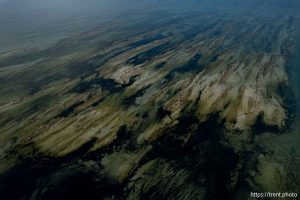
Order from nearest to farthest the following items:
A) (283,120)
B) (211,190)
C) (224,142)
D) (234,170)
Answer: (211,190), (234,170), (224,142), (283,120)

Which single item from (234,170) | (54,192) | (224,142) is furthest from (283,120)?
(54,192)

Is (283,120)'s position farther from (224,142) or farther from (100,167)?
(100,167)

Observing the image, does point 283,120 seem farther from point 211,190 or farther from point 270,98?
point 211,190

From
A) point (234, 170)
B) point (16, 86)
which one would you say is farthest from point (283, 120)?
point (16, 86)

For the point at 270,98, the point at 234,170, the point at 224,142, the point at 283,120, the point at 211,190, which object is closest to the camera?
the point at 211,190

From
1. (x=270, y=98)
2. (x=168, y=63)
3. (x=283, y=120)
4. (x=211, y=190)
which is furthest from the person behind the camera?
(x=168, y=63)

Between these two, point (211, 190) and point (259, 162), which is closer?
point (211, 190)
